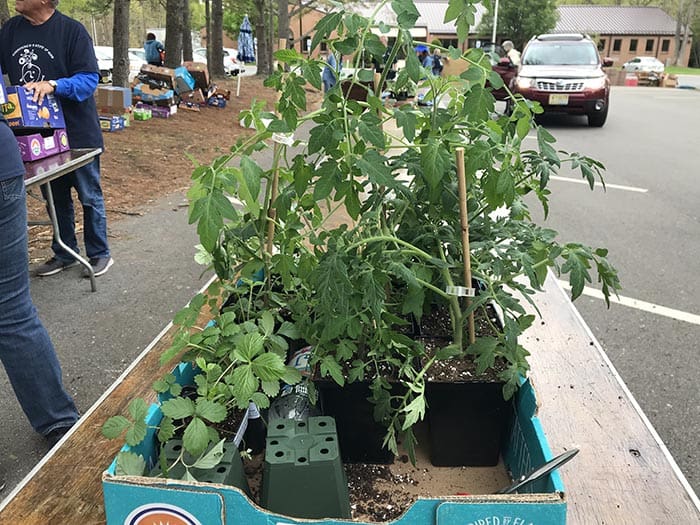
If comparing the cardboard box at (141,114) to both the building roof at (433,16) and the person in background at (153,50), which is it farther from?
the building roof at (433,16)

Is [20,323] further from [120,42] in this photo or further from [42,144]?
[120,42]

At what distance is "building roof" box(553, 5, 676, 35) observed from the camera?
52875mm

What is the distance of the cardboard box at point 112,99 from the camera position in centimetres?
862

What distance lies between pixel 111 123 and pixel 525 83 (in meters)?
7.04

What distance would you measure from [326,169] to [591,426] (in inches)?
35.5

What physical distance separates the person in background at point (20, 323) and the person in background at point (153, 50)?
13473 mm

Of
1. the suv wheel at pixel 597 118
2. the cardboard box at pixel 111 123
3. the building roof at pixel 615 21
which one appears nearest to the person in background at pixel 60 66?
the cardboard box at pixel 111 123

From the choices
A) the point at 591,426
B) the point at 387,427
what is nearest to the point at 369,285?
the point at 387,427

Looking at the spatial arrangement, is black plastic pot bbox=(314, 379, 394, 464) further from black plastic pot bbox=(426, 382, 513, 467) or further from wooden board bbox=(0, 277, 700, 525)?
wooden board bbox=(0, 277, 700, 525)

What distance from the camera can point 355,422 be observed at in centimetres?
134

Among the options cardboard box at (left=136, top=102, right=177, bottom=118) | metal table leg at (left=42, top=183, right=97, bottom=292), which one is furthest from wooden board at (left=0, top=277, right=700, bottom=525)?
cardboard box at (left=136, top=102, right=177, bottom=118)

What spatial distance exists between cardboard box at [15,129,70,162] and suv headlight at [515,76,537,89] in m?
9.14

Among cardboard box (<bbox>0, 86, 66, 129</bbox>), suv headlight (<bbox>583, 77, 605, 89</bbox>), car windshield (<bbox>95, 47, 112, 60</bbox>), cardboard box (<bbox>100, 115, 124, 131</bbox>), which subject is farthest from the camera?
car windshield (<bbox>95, 47, 112, 60</bbox>)

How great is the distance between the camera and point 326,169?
117 centimetres
